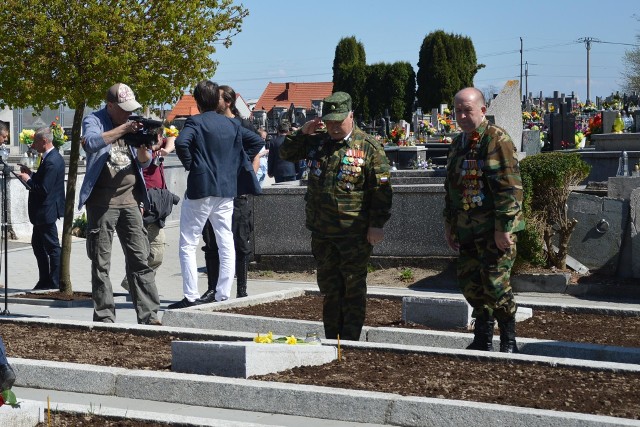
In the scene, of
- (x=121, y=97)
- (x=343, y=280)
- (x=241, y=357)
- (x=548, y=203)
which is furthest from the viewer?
(x=548, y=203)

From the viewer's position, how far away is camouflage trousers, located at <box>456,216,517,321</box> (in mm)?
7227

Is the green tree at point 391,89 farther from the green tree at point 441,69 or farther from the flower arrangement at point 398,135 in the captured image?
the flower arrangement at point 398,135

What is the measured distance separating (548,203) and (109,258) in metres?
4.93

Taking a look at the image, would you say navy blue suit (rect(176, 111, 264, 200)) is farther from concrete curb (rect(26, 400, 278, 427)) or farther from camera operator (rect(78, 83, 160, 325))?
concrete curb (rect(26, 400, 278, 427))

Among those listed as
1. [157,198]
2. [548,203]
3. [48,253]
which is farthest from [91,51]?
[548,203]

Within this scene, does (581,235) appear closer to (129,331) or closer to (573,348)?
(573,348)

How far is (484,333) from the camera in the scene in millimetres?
7410

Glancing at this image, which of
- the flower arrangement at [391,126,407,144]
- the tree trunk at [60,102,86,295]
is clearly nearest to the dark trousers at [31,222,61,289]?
the tree trunk at [60,102,86,295]

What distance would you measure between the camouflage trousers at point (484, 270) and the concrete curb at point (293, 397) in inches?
24.3

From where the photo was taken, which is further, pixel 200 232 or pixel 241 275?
pixel 241 275

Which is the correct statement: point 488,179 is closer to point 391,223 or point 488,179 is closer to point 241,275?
point 241,275

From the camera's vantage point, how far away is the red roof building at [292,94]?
112875 millimetres

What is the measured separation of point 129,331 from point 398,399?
2.97 meters

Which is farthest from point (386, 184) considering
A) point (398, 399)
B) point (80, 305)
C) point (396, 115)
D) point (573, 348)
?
point (396, 115)
